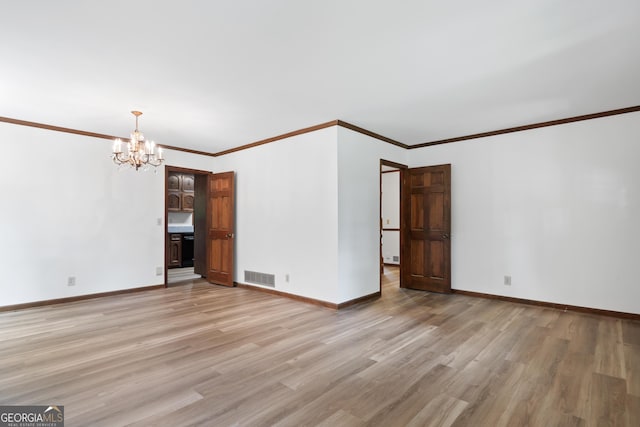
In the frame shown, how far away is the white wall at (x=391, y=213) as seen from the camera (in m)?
8.39

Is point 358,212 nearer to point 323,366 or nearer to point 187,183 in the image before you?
point 323,366

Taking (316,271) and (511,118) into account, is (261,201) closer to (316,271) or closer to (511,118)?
(316,271)

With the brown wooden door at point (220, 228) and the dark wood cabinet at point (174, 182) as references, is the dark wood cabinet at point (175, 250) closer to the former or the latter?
the dark wood cabinet at point (174, 182)

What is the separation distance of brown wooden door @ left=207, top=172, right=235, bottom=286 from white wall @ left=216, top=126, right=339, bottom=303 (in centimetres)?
14

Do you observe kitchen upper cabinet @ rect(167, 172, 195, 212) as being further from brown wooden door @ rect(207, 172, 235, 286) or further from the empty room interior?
brown wooden door @ rect(207, 172, 235, 286)

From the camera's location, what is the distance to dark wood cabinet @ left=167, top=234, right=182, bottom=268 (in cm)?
813

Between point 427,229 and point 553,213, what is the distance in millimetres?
1750

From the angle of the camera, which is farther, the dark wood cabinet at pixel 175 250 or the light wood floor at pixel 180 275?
the dark wood cabinet at pixel 175 250

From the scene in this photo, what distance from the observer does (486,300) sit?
4938mm

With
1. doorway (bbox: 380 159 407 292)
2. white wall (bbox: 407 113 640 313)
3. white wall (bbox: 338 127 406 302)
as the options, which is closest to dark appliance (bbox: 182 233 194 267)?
doorway (bbox: 380 159 407 292)

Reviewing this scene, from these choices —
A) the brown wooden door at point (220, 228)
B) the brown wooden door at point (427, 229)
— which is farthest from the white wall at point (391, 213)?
the brown wooden door at point (220, 228)

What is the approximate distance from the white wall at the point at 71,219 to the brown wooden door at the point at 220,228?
90 cm

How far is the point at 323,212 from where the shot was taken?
4.65 metres

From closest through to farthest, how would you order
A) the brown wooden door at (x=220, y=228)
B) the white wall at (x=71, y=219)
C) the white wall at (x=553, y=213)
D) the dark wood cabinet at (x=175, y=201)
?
the white wall at (x=553, y=213)
the white wall at (x=71, y=219)
the brown wooden door at (x=220, y=228)
the dark wood cabinet at (x=175, y=201)
